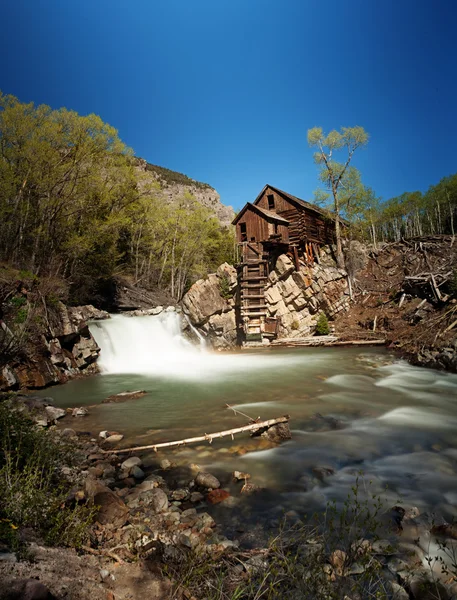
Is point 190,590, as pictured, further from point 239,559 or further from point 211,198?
point 211,198

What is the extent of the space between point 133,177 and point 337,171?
19.4 m

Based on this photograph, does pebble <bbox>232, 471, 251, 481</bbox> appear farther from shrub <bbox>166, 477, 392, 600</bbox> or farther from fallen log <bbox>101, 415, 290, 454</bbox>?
shrub <bbox>166, 477, 392, 600</bbox>

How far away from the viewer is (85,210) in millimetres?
19359

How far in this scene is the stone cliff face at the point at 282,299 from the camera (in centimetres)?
2402

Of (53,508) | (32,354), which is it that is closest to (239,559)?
(53,508)

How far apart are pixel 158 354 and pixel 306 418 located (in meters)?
13.1

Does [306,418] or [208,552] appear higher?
[208,552]

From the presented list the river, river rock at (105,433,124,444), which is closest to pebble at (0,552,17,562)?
the river

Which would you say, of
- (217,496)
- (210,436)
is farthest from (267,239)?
(217,496)

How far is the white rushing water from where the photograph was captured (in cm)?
1518

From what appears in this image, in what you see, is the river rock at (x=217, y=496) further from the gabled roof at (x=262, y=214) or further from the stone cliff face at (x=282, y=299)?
the gabled roof at (x=262, y=214)

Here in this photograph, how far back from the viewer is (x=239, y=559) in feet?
9.53

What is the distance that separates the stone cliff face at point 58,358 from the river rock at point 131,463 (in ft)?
23.9

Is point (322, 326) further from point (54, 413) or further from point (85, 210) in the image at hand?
point (54, 413)
